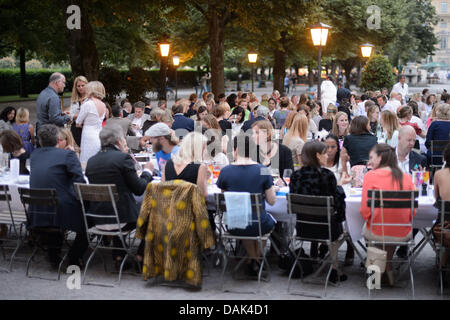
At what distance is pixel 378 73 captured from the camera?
2997cm

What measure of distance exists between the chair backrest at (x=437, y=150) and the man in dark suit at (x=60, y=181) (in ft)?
21.2

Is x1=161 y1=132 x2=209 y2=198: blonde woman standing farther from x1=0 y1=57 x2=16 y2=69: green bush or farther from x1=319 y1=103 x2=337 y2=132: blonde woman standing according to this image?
x1=0 y1=57 x2=16 y2=69: green bush

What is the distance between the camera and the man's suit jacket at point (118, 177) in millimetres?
7027

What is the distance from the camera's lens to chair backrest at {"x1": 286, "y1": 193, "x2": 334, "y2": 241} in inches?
249

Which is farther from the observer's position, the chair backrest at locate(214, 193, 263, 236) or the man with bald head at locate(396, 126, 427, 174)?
the man with bald head at locate(396, 126, 427, 174)

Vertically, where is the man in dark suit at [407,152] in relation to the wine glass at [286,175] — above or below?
above

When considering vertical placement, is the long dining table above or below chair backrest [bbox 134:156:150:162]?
below

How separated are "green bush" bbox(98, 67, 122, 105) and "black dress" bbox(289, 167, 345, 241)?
52.8 feet

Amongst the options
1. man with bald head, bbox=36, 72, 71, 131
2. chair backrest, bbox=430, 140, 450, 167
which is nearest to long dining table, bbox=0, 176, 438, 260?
man with bald head, bbox=36, 72, 71, 131

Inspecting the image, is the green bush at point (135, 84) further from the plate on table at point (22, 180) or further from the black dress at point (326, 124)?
the plate on table at point (22, 180)
